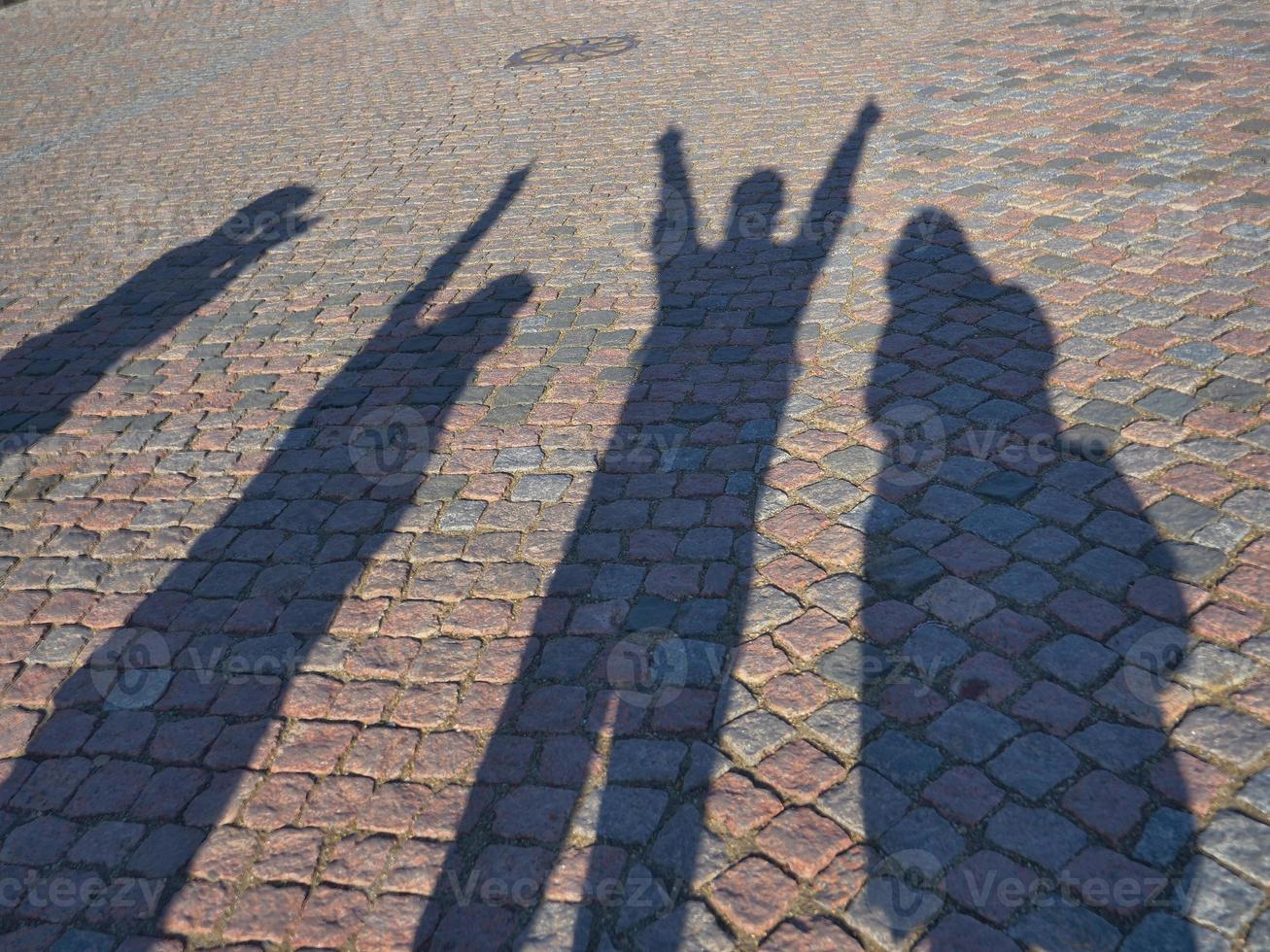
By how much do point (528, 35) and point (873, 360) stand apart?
1023 centimetres

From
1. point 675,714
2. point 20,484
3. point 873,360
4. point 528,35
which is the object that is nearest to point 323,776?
point 675,714

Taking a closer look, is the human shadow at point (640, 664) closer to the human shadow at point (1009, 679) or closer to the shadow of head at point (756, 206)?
the human shadow at point (1009, 679)

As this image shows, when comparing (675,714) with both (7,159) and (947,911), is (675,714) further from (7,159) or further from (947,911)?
(7,159)

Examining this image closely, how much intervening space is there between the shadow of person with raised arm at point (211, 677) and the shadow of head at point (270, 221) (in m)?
2.96

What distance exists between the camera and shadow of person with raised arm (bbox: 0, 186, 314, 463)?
600cm

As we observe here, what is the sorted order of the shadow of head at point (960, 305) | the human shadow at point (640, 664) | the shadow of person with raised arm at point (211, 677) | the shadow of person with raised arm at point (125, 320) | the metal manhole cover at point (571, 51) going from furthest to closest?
the metal manhole cover at point (571, 51)
the shadow of person with raised arm at point (125, 320)
the shadow of head at point (960, 305)
the shadow of person with raised arm at point (211, 677)
the human shadow at point (640, 664)

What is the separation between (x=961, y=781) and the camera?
3080 millimetres

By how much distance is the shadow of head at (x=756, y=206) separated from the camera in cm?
707

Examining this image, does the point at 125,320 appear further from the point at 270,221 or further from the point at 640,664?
the point at 640,664

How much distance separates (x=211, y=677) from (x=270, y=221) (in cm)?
564

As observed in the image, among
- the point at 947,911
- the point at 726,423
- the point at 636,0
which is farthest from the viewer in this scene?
the point at 636,0

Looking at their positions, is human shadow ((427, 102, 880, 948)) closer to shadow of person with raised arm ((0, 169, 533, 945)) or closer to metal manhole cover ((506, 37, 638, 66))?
shadow of person with raised arm ((0, 169, 533, 945))

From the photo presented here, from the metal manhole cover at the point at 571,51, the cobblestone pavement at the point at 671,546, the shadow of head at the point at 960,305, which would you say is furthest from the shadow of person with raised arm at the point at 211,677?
the metal manhole cover at the point at 571,51

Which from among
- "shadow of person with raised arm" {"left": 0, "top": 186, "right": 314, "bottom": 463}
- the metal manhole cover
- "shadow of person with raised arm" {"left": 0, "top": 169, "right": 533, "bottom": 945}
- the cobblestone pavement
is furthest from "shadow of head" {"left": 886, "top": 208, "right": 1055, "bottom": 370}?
the metal manhole cover
